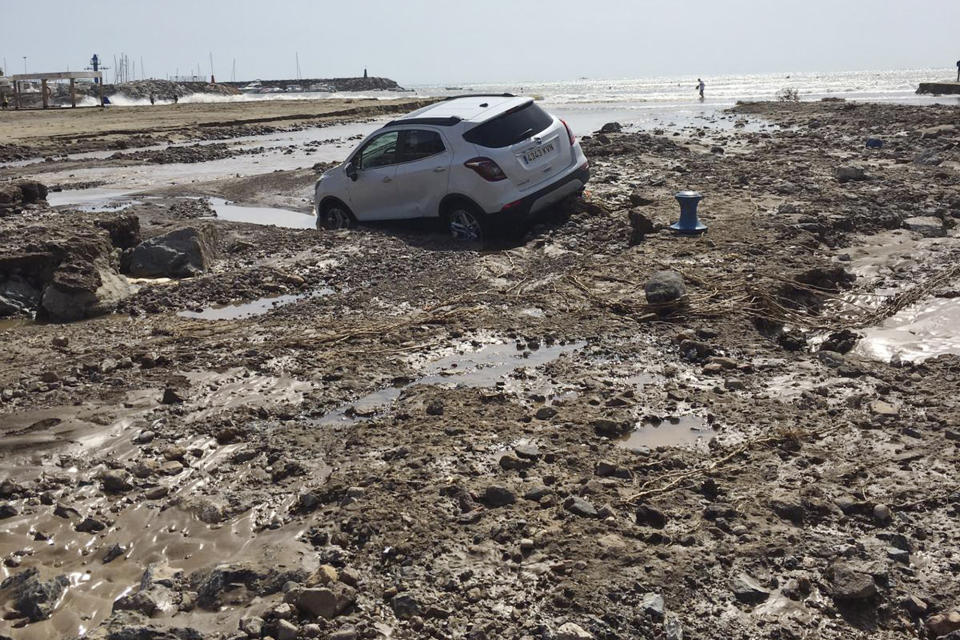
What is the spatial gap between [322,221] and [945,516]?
10.4m

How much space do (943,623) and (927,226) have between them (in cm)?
884

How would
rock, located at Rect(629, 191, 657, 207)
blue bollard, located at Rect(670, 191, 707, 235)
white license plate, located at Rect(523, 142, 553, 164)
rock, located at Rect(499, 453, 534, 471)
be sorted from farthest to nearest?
rock, located at Rect(629, 191, 657, 207) < white license plate, located at Rect(523, 142, 553, 164) < blue bollard, located at Rect(670, 191, 707, 235) < rock, located at Rect(499, 453, 534, 471)

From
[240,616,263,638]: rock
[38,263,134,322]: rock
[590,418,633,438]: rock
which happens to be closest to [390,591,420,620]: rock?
[240,616,263,638]: rock

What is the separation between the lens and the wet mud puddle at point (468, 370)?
6016 mm

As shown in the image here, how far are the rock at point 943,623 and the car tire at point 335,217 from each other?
10240 mm

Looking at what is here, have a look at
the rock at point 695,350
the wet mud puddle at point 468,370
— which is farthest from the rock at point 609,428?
the rock at point 695,350

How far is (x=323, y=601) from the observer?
3623 mm

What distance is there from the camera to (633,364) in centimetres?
674

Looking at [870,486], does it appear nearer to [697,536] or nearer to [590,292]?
[697,536]

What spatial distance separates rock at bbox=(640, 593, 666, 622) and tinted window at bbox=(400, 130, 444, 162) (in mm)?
8443

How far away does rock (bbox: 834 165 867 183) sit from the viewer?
14211 millimetres

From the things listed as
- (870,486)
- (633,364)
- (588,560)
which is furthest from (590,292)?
(588,560)

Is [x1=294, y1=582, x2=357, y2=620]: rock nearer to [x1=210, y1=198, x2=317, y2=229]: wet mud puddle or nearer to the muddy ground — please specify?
the muddy ground

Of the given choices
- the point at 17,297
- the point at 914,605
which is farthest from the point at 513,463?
the point at 17,297
